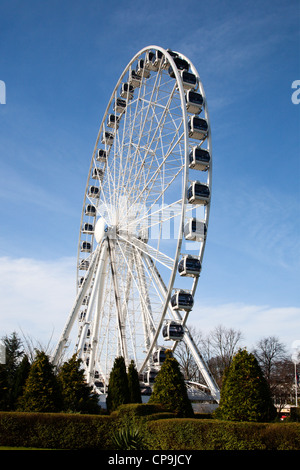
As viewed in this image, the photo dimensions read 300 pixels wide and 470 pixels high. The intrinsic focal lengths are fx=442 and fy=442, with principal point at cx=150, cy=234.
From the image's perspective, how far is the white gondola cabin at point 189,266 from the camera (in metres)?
24.3

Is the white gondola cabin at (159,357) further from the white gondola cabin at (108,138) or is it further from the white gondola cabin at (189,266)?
the white gondola cabin at (108,138)

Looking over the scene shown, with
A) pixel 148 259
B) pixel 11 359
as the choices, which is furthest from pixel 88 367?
pixel 148 259

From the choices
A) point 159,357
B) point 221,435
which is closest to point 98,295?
point 159,357

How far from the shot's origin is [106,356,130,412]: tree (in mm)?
19266

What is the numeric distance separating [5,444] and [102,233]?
60.8 feet

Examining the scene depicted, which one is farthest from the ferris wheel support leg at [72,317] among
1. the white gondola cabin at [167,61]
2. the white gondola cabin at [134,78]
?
the white gondola cabin at [167,61]

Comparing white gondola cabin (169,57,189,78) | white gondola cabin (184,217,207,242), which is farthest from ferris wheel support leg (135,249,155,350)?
white gondola cabin (169,57,189,78)

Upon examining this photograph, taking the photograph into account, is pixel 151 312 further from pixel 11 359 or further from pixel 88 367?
pixel 11 359

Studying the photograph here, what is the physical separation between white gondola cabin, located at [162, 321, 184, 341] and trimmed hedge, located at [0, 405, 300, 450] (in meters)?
9.33

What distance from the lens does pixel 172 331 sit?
24.8m

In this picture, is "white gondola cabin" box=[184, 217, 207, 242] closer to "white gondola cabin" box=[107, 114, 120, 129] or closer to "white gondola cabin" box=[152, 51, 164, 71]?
"white gondola cabin" box=[152, 51, 164, 71]

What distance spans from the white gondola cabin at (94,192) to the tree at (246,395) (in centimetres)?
2738

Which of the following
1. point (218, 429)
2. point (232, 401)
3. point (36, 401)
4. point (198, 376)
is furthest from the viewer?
point (198, 376)
